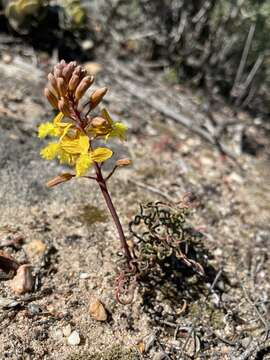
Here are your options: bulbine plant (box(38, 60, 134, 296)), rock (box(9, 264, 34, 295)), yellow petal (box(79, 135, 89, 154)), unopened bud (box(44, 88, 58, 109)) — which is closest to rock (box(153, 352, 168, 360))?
rock (box(9, 264, 34, 295))

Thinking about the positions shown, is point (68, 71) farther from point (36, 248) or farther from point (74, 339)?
point (74, 339)

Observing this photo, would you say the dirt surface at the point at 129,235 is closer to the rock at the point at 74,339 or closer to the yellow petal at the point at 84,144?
the rock at the point at 74,339

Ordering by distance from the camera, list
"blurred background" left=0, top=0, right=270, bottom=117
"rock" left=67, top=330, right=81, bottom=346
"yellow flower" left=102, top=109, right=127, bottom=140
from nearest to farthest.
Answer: "yellow flower" left=102, top=109, right=127, bottom=140 → "rock" left=67, top=330, right=81, bottom=346 → "blurred background" left=0, top=0, right=270, bottom=117

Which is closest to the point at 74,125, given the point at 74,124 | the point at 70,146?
the point at 74,124

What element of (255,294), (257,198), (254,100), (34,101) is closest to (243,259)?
(255,294)

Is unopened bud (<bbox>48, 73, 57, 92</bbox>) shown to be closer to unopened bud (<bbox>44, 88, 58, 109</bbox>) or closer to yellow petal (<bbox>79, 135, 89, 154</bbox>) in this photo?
unopened bud (<bbox>44, 88, 58, 109</bbox>)

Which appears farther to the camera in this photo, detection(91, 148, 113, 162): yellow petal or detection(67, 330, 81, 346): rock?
detection(67, 330, 81, 346): rock

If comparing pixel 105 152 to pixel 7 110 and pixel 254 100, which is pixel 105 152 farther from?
pixel 254 100
